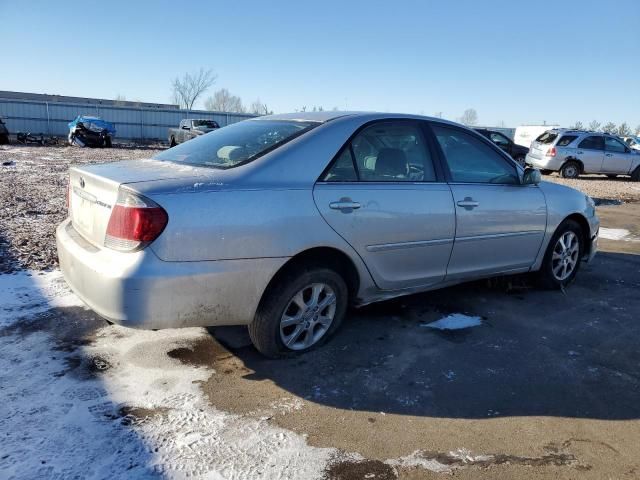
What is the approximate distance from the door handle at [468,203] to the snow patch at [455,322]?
2.96ft

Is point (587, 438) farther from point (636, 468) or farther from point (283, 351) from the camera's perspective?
point (283, 351)

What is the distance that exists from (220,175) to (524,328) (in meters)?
2.64

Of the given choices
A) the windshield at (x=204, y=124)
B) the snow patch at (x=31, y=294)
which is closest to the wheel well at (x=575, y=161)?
the windshield at (x=204, y=124)

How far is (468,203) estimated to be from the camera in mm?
3887

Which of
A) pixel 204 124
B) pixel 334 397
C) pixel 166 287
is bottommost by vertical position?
pixel 334 397

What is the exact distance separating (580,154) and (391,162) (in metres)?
16.9

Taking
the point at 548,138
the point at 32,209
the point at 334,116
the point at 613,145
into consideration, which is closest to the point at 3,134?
the point at 32,209

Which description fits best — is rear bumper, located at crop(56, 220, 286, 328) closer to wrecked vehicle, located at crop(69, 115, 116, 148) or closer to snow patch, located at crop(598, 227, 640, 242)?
snow patch, located at crop(598, 227, 640, 242)

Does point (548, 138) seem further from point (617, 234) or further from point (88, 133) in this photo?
point (88, 133)

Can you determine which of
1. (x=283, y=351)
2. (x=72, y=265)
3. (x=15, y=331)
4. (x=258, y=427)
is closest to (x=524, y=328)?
(x=283, y=351)

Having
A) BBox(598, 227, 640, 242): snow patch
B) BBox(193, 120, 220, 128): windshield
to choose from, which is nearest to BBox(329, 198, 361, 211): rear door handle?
BBox(598, 227, 640, 242): snow patch

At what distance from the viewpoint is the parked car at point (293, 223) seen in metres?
2.68

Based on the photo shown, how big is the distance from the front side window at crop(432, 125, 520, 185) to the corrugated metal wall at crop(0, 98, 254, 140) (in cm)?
3099

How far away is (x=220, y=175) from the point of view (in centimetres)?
292
